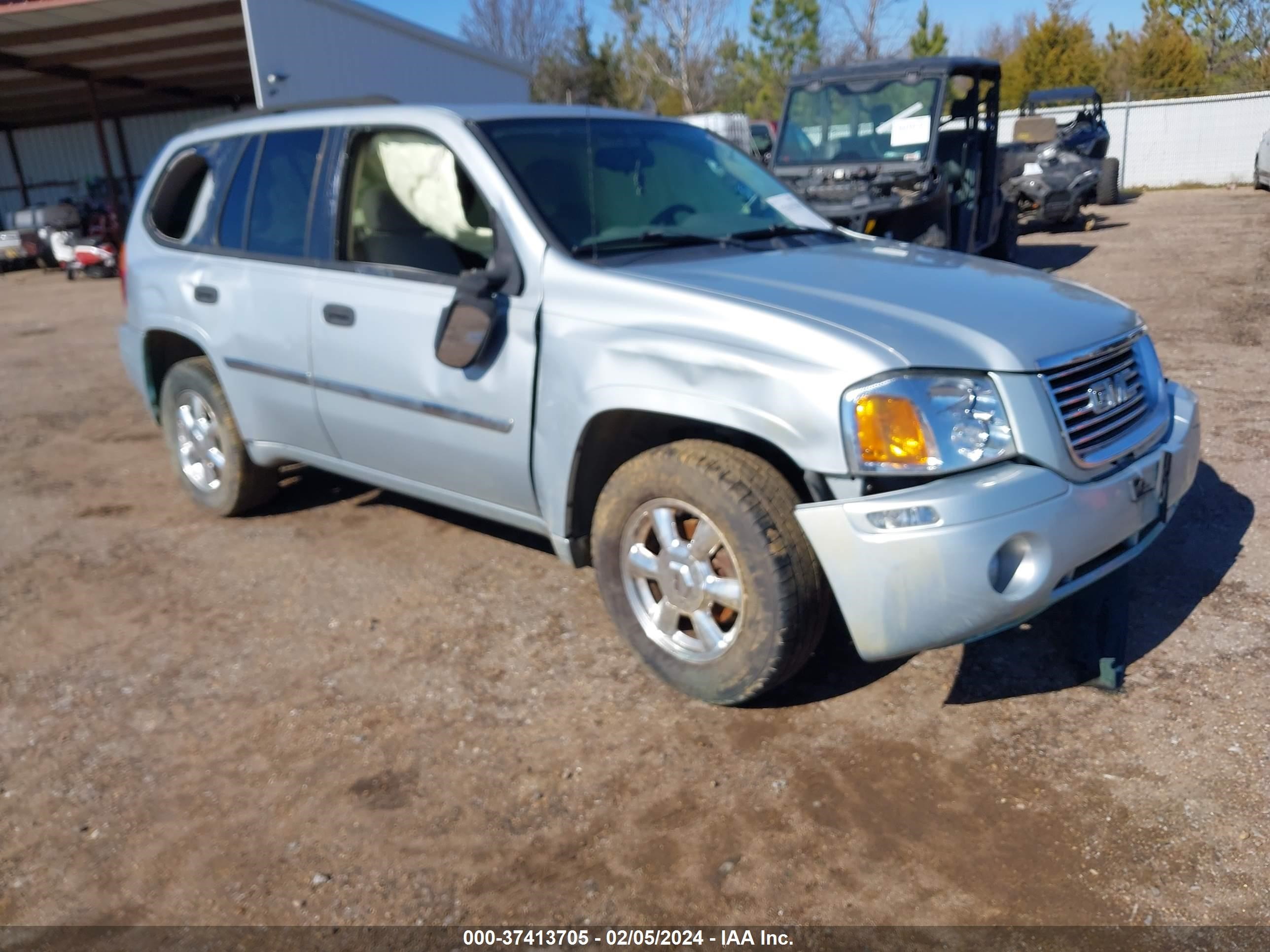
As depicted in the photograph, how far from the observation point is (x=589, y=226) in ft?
12.1

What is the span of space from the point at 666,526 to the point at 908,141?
786 centimetres

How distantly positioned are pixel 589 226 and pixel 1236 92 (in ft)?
98.9

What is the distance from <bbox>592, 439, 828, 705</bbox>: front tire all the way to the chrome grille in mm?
789

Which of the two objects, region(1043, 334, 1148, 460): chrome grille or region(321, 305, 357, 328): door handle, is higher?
region(321, 305, 357, 328): door handle

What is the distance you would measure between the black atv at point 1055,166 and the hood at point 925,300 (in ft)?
31.2

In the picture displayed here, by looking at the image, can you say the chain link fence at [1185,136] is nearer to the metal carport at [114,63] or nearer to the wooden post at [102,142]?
the metal carport at [114,63]

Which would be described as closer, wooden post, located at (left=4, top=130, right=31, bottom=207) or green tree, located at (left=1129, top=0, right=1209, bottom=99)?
wooden post, located at (left=4, top=130, right=31, bottom=207)

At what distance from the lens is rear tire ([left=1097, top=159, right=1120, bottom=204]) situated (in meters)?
20.0

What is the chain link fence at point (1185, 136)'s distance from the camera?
25.5 metres

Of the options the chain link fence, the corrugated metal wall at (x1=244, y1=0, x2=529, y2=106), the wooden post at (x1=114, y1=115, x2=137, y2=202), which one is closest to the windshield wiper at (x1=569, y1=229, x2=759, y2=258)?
the corrugated metal wall at (x1=244, y1=0, x2=529, y2=106)

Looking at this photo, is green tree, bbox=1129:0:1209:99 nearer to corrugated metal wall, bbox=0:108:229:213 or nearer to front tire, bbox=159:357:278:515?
corrugated metal wall, bbox=0:108:229:213

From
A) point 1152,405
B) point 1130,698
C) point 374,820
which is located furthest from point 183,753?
point 1152,405

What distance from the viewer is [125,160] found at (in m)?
27.1

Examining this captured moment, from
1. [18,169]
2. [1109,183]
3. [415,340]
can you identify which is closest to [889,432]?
[415,340]
